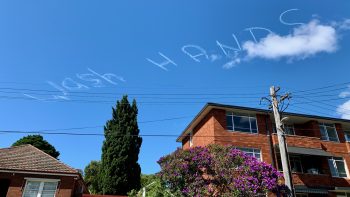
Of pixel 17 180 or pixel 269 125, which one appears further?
pixel 269 125

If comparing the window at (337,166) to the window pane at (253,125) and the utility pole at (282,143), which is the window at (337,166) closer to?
the window pane at (253,125)

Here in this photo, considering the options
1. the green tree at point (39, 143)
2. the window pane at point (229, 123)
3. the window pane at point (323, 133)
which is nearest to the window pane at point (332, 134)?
the window pane at point (323, 133)

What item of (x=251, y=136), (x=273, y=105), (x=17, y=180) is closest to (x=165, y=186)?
(x=273, y=105)

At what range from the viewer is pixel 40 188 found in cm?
2411

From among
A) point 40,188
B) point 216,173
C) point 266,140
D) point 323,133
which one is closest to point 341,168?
point 323,133

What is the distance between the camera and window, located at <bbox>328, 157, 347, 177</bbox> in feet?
91.8

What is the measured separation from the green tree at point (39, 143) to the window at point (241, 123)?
1019 inches

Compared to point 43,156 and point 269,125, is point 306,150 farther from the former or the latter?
Answer: point 43,156

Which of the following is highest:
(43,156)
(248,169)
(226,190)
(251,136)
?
(251,136)

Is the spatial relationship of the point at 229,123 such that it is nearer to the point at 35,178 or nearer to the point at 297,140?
the point at 297,140

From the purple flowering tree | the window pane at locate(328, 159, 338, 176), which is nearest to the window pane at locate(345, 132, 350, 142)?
the window pane at locate(328, 159, 338, 176)

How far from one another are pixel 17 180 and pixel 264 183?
60.0ft

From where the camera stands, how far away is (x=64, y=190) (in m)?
24.3

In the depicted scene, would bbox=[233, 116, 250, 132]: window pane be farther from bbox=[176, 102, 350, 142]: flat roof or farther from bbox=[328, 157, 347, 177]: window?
bbox=[328, 157, 347, 177]: window
